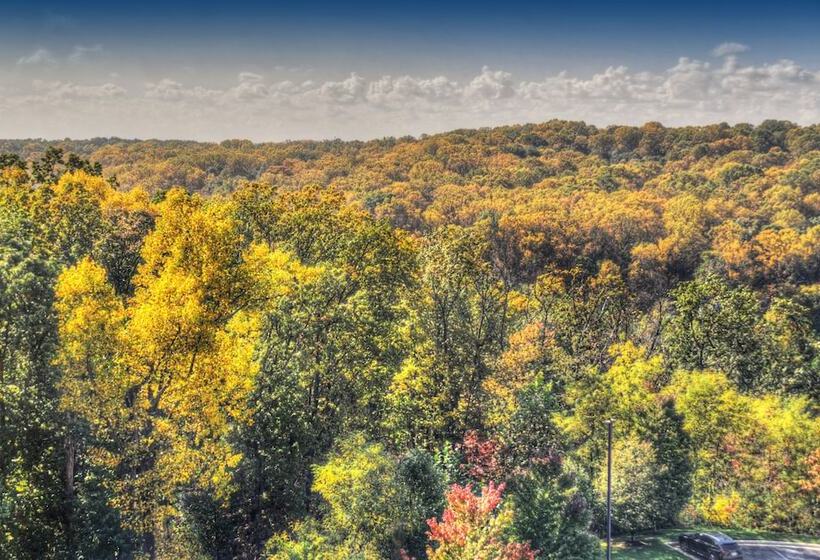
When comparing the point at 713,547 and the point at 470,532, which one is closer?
the point at 470,532

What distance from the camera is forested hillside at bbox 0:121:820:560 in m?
19.4

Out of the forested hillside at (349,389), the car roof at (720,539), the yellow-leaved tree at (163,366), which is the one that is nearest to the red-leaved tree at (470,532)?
the forested hillside at (349,389)

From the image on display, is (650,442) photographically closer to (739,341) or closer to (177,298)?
(739,341)

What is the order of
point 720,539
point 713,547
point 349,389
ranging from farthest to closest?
point 349,389 → point 720,539 → point 713,547

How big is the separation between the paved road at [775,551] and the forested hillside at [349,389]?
12.3 ft

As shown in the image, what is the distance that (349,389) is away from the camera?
99.3 ft

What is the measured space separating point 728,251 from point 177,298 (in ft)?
207

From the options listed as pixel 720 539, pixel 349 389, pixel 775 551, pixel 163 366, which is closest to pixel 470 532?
pixel 163 366

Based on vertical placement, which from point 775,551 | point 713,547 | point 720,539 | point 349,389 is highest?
point 349,389

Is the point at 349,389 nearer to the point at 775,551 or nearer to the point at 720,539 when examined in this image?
the point at 720,539

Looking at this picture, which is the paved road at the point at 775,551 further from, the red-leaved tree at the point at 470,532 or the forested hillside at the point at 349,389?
the red-leaved tree at the point at 470,532

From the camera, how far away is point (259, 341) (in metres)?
27.8

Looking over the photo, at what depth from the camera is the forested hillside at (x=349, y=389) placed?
19.4 m

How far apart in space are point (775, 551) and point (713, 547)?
14.8 ft
